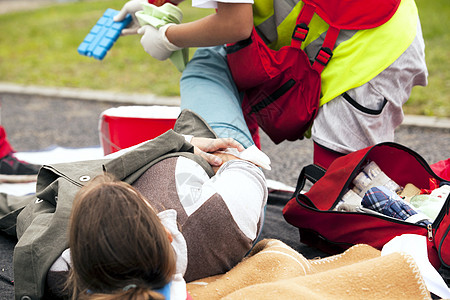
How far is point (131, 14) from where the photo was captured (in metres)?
2.14

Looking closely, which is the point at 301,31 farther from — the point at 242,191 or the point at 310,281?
the point at 310,281

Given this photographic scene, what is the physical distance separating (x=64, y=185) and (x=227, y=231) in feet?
1.38

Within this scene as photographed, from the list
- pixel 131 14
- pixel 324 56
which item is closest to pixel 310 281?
pixel 324 56

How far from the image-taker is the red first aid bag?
1426 mm

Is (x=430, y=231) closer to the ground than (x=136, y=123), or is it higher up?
higher up

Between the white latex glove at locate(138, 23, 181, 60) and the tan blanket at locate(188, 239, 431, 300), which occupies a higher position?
the white latex glove at locate(138, 23, 181, 60)

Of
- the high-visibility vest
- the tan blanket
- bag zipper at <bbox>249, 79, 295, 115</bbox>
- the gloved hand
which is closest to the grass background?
the gloved hand

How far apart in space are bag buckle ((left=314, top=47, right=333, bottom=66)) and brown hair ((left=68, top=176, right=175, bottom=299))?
0.92 m

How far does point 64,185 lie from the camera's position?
1.33m

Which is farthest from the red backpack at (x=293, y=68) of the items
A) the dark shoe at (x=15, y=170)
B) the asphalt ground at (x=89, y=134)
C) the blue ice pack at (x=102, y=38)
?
the dark shoe at (x=15, y=170)

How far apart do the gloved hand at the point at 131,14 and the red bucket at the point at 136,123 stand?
0.32 metres

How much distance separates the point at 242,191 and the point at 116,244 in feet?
1.27

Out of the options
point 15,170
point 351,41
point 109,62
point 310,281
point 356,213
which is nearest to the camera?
point 310,281

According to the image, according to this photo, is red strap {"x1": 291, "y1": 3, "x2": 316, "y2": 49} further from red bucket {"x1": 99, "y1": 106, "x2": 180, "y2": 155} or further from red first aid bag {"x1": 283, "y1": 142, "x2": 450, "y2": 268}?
red bucket {"x1": 99, "y1": 106, "x2": 180, "y2": 155}
